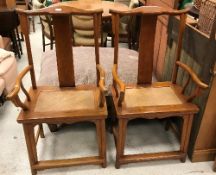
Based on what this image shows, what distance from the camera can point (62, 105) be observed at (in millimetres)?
1625

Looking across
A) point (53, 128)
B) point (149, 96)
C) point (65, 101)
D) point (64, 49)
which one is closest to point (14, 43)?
point (53, 128)

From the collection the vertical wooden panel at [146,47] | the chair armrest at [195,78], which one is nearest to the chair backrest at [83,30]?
the vertical wooden panel at [146,47]

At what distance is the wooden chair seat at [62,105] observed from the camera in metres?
1.51

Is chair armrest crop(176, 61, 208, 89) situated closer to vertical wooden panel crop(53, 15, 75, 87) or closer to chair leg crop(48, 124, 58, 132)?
vertical wooden panel crop(53, 15, 75, 87)

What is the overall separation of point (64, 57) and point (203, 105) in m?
1.03

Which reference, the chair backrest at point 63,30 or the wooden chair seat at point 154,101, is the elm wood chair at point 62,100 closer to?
the chair backrest at point 63,30

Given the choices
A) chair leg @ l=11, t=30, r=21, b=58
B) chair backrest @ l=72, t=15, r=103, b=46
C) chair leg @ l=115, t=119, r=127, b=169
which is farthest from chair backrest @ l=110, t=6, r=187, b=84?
chair leg @ l=11, t=30, r=21, b=58

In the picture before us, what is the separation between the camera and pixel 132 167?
1.79 meters

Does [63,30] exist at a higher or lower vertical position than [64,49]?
higher

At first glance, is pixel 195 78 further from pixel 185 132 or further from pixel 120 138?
pixel 120 138

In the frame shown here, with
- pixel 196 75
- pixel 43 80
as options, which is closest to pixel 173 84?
pixel 196 75

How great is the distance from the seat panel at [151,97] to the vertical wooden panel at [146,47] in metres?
0.11

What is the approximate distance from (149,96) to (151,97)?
0.7 inches

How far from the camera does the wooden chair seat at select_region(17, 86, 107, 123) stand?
151 centimetres
